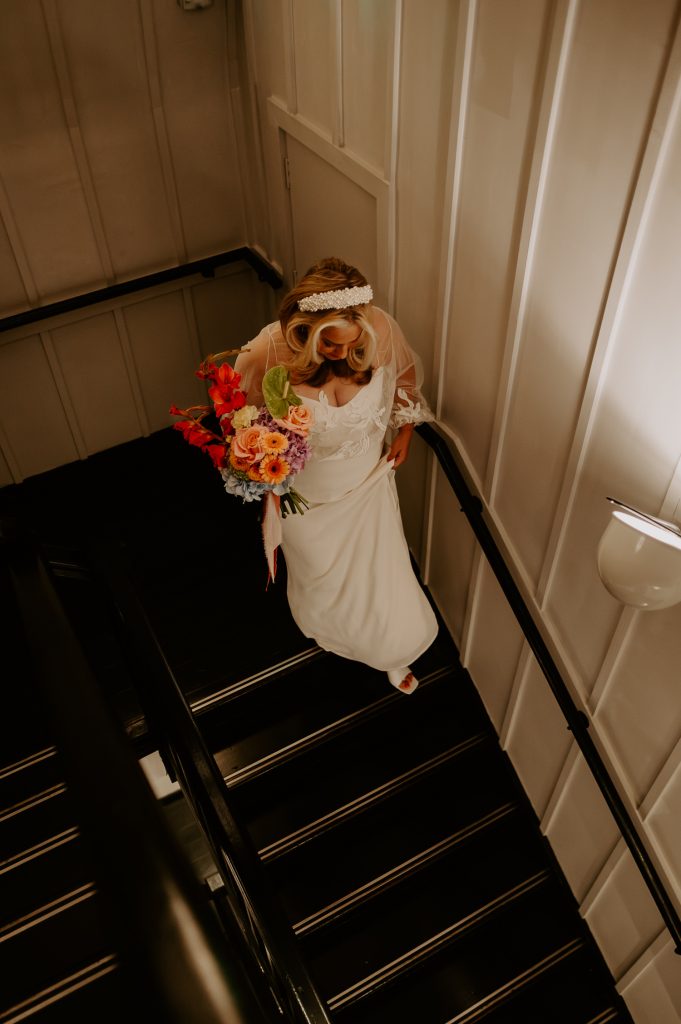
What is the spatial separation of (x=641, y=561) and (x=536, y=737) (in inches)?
70.3

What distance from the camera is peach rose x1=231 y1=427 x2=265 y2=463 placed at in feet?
8.74

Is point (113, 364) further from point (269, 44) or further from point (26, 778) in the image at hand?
point (26, 778)

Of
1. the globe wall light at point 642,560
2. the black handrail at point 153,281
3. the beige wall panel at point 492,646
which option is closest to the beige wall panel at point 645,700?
the globe wall light at point 642,560

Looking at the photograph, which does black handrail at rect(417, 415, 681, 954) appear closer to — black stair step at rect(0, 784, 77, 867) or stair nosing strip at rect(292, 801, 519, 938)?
stair nosing strip at rect(292, 801, 519, 938)

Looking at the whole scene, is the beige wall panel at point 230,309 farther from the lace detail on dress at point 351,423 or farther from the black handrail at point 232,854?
the black handrail at point 232,854

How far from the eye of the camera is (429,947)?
3.56m

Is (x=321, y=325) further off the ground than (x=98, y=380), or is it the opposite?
(x=321, y=325)

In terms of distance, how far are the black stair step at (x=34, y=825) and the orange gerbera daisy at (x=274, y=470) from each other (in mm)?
1452

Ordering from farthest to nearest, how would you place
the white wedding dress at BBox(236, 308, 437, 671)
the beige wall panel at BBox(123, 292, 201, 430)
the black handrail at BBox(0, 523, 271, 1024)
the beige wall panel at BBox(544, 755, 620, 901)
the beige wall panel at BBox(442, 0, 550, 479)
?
the beige wall panel at BBox(123, 292, 201, 430) → the beige wall panel at BBox(544, 755, 620, 901) → the white wedding dress at BBox(236, 308, 437, 671) → the beige wall panel at BBox(442, 0, 550, 479) → the black handrail at BBox(0, 523, 271, 1024)

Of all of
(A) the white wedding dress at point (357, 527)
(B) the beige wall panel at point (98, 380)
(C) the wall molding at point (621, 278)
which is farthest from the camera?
(B) the beige wall panel at point (98, 380)

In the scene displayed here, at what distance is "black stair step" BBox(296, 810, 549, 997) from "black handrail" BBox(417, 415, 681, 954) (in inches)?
39.3

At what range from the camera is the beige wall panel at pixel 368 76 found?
9.30ft

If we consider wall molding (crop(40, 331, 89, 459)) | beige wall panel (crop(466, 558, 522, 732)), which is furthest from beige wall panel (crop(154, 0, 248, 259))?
beige wall panel (crop(466, 558, 522, 732))

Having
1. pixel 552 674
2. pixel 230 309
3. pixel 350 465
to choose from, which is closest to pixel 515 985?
pixel 552 674
